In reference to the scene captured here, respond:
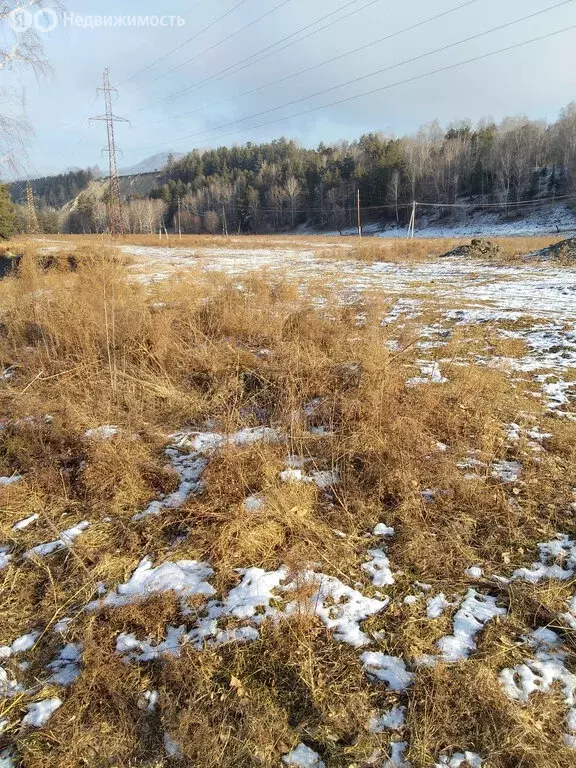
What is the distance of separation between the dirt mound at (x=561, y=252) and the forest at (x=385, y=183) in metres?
35.6

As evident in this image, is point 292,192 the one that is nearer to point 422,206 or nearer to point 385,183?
point 385,183

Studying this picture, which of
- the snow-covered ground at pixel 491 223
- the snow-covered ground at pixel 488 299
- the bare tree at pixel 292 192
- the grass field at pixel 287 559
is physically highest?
the bare tree at pixel 292 192

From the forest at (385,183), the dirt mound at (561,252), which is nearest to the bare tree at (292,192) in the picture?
the forest at (385,183)

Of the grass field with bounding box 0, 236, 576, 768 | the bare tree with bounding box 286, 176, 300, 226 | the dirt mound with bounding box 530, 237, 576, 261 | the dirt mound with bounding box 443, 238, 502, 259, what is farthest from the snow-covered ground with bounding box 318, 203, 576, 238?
the grass field with bounding box 0, 236, 576, 768

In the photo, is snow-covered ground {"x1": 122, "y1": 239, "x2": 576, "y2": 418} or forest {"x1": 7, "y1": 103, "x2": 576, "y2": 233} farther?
forest {"x1": 7, "y1": 103, "x2": 576, "y2": 233}

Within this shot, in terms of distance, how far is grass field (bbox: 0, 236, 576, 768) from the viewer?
179 centimetres

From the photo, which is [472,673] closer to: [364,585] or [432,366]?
[364,585]

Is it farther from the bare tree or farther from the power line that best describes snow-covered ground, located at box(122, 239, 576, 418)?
the bare tree

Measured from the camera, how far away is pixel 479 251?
19094 millimetres

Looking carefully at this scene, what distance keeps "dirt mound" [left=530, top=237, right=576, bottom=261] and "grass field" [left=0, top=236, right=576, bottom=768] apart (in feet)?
40.4

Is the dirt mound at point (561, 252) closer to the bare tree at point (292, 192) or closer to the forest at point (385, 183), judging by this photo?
the forest at point (385, 183)

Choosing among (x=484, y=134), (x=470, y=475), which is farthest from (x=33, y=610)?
(x=484, y=134)

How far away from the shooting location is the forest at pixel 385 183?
54188 mm

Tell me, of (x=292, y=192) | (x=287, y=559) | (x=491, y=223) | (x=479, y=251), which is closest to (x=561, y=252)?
(x=479, y=251)
